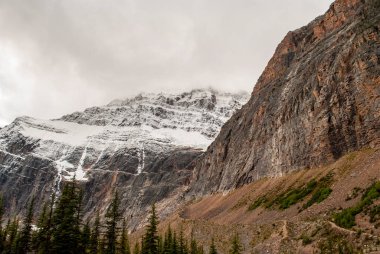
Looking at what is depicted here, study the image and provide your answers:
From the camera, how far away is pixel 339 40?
81.7 meters

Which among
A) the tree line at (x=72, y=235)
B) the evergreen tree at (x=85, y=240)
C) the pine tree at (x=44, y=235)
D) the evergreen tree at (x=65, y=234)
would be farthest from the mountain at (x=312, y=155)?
the pine tree at (x=44, y=235)

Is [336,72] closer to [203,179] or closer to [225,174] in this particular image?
[225,174]

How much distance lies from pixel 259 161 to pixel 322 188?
41306mm

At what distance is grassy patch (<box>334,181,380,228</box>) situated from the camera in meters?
39.0

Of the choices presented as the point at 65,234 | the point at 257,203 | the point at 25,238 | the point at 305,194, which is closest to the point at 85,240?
the point at 65,234

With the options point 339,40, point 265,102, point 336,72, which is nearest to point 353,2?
point 339,40

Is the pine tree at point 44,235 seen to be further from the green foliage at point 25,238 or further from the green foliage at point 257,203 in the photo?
the green foliage at point 257,203

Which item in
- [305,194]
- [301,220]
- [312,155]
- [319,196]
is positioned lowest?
[301,220]

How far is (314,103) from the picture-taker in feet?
254

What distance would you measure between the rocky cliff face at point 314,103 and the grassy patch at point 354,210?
17.2m

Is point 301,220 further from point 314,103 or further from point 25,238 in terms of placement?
point 25,238

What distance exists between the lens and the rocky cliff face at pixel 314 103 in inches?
2554

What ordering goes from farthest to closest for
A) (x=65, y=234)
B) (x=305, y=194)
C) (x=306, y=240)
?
1. (x=305, y=194)
2. (x=306, y=240)
3. (x=65, y=234)

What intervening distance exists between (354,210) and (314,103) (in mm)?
39618
